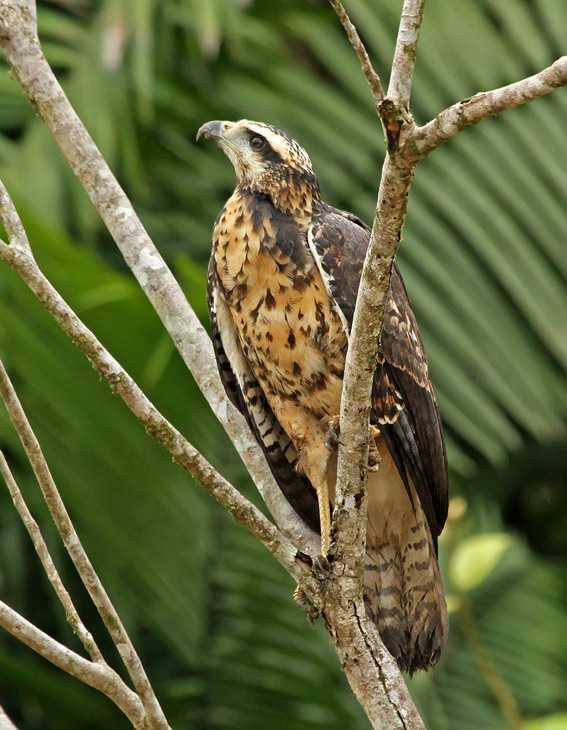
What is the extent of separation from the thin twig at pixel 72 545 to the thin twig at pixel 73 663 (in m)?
0.05

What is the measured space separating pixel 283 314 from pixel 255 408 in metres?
0.46

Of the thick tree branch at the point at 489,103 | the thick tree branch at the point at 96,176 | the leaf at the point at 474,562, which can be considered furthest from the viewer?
the leaf at the point at 474,562

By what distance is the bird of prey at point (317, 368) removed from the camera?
323 centimetres

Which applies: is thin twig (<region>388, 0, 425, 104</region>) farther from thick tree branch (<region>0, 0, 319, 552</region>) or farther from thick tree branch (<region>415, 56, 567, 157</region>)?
thick tree branch (<region>0, 0, 319, 552</region>)

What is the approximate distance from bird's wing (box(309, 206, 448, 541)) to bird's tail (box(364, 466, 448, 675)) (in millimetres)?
130

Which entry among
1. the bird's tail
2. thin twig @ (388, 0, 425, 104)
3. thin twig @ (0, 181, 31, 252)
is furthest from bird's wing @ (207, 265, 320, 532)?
thin twig @ (388, 0, 425, 104)

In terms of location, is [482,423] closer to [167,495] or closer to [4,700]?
[167,495]

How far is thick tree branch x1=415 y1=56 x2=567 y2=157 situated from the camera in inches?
66.2

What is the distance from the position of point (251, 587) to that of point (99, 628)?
0.92 meters

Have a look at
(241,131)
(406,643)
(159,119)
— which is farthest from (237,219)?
(159,119)

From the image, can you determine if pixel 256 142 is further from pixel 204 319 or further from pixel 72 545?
pixel 72 545

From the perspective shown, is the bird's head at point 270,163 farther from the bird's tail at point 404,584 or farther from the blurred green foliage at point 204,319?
the bird's tail at point 404,584

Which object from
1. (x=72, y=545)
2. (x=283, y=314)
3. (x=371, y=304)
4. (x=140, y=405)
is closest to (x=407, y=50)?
(x=371, y=304)

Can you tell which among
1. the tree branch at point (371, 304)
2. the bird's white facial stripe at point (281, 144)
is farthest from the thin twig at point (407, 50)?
the bird's white facial stripe at point (281, 144)
